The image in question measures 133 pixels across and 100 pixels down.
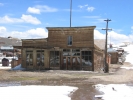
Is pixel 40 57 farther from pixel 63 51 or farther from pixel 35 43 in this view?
pixel 63 51

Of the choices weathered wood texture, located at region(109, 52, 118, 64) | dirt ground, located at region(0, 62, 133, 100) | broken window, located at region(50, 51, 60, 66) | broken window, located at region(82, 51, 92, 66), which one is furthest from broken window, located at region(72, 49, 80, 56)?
weathered wood texture, located at region(109, 52, 118, 64)

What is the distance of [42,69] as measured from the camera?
34469 millimetres

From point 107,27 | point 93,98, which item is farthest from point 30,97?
point 107,27

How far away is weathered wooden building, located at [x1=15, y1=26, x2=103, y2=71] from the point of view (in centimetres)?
3341

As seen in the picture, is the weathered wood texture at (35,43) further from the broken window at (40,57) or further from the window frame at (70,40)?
the window frame at (70,40)

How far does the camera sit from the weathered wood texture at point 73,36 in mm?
33459

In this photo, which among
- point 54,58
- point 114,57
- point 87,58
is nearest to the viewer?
point 87,58

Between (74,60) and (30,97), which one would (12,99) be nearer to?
(30,97)

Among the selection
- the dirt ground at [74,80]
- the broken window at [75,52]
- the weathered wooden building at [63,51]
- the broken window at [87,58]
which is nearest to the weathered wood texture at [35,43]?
the weathered wooden building at [63,51]

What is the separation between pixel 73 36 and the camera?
112ft

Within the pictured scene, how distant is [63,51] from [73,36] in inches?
99.7

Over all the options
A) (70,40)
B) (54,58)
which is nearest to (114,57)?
(70,40)

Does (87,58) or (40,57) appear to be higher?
(40,57)

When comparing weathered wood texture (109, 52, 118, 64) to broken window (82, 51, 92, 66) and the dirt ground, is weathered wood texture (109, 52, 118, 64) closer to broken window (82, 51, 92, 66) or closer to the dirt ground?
broken window (82, 51, 92, 66)
